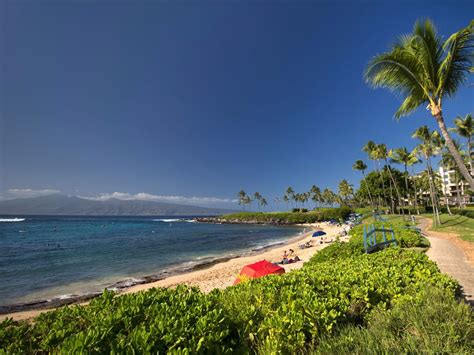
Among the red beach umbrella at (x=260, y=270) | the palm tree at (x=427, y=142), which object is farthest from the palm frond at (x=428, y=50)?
the palm tree at (x=427, y=142)

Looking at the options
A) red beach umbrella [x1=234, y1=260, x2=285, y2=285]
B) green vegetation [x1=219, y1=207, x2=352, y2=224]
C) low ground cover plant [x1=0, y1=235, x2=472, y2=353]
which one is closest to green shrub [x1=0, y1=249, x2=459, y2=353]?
low ground cover plant [x1=0, y1=235, x2=472, y2=353]

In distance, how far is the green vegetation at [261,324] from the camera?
223 centimetres

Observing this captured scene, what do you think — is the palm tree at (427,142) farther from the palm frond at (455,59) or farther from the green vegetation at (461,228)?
the palm frond at (455,59)

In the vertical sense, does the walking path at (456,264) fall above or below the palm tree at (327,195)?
below

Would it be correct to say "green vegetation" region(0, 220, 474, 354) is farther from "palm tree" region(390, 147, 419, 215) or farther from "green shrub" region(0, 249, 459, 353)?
"palm tree" region(390, 147, 419, 215)

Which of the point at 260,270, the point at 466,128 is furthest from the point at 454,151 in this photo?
the point at 466,128

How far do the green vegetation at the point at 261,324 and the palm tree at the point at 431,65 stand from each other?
4648 mm

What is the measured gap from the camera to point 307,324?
2.91m

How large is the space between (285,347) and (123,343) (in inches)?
71.2

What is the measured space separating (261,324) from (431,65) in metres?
7.69

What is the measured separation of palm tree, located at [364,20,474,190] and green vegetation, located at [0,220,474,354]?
15.2ft

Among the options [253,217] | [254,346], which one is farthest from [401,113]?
[253,217]

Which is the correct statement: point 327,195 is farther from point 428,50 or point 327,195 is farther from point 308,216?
point 428,50

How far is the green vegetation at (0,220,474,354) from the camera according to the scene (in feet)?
7.31
